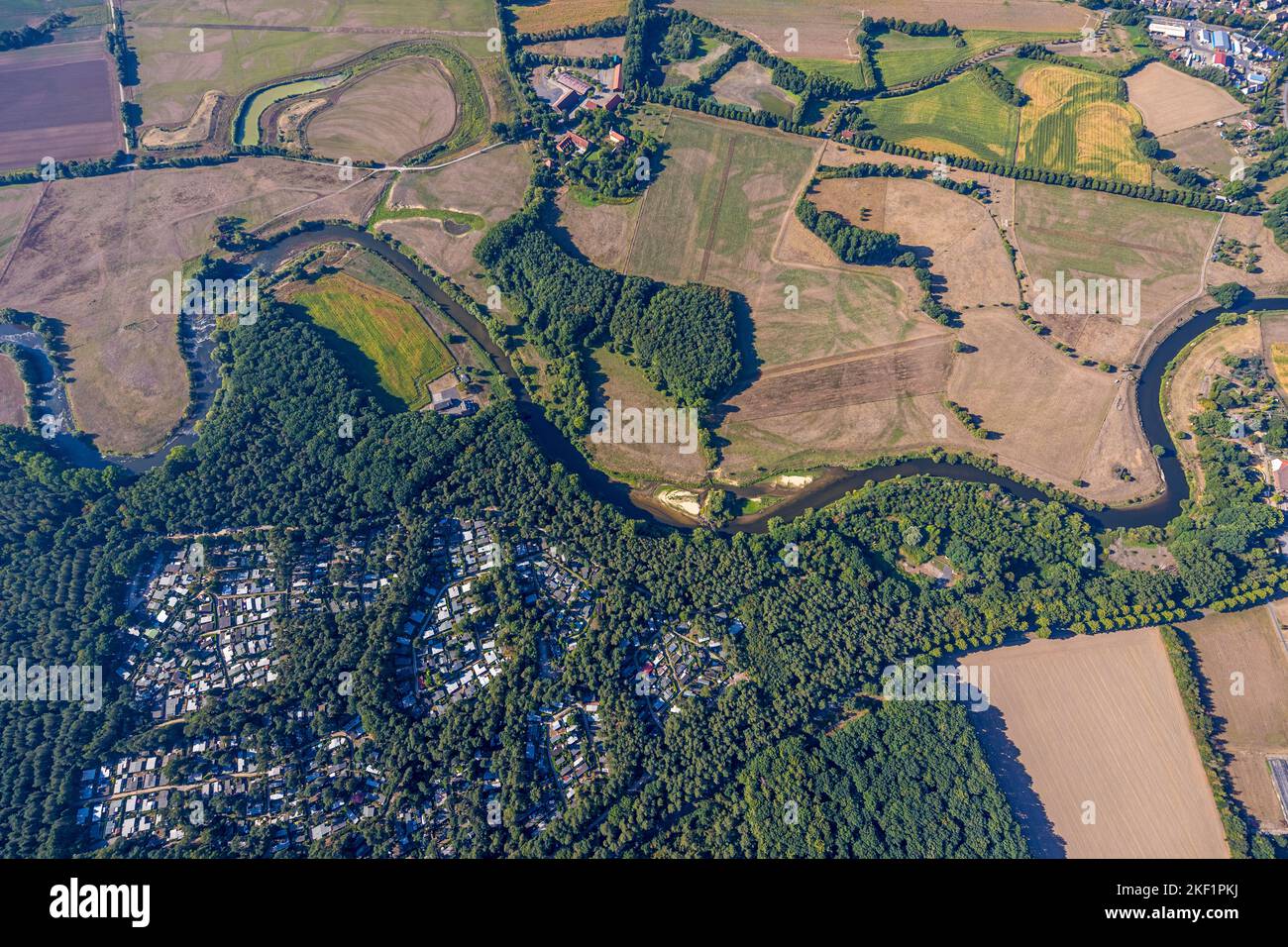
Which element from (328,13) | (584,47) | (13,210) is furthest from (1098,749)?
(13,210)

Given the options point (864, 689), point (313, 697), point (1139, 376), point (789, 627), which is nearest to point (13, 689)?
point (313, 697)

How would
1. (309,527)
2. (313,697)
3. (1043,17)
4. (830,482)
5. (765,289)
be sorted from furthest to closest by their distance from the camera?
(1043,17) → (765,289) → (830,482) → (309,527) → (313,697)

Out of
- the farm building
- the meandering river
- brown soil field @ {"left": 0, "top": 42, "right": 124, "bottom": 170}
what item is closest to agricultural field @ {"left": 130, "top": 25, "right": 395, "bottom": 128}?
brown soil field @ {"left": 0, "top": 42, "right": 124, "bottom": 170}

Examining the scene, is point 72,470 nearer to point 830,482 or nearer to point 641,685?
point 641,685

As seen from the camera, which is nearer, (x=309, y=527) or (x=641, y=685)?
(x=641, y=685)

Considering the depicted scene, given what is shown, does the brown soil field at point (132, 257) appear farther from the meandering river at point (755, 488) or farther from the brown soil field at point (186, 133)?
the brown soil field at point (186, 133)

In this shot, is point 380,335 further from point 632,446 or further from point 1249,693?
point 1249,693
